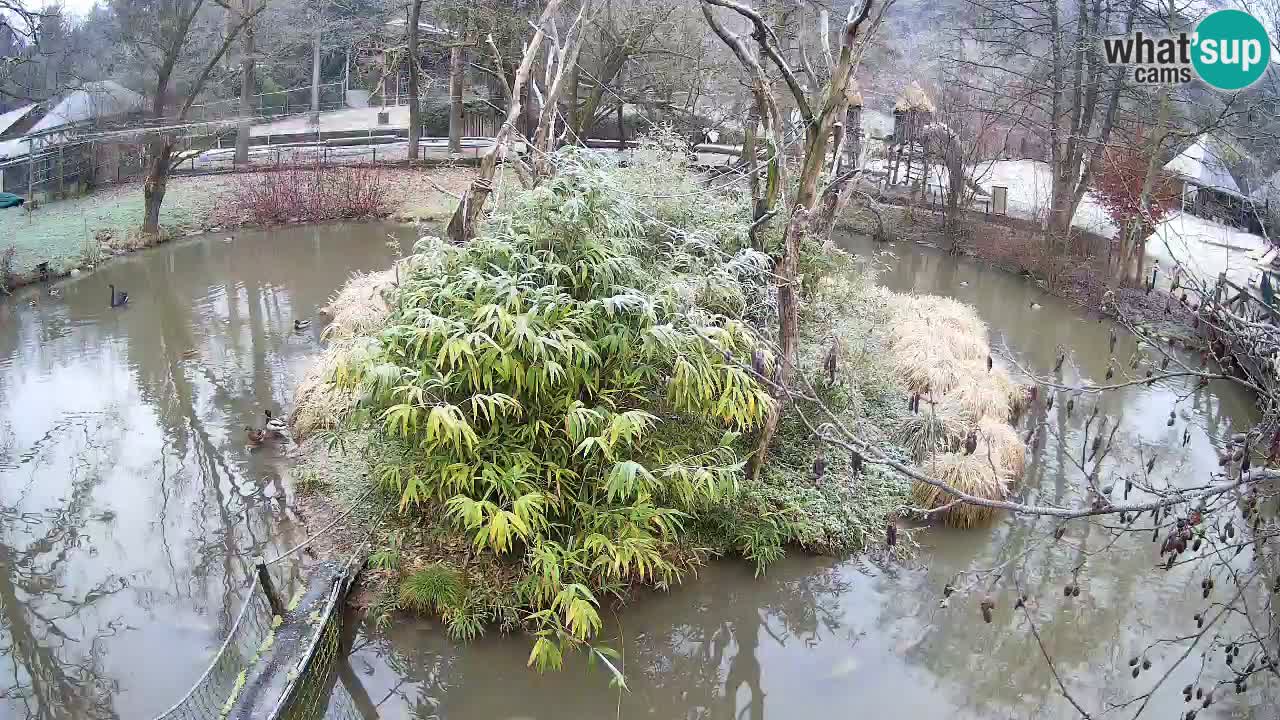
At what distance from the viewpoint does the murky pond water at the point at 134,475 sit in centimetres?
549

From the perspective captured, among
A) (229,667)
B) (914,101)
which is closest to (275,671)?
(229,667)

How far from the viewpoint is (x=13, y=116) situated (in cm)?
1602

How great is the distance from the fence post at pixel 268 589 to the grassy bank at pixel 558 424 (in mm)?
563

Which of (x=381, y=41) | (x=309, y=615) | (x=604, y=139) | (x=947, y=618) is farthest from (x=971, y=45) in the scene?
(x=309, y=615)

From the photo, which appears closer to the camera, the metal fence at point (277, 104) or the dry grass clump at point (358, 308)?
the dry grass clump at point (358, 308)

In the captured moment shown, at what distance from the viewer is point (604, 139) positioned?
22984mm

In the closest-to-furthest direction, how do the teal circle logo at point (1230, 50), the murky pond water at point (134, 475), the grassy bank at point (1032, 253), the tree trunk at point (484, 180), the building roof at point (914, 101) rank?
the murky pond water at point (134, 475), the teal circle logo at point (1230, 50), the tree trunk at point (484, 180), the grassy bank at point (1032, 253), the building roof at point (914, 101)

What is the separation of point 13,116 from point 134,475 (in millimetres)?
11824

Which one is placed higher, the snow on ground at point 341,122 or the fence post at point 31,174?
the snow on ground at point 341,122

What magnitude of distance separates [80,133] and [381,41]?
6205 millimetres

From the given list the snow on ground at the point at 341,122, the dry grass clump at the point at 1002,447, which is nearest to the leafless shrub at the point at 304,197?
the snow on ground at the point at 341,122

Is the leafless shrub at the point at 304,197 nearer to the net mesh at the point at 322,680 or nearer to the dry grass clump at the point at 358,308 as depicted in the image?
the dry grass clump at the point at 358,308

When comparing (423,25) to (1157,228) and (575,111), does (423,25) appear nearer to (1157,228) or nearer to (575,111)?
(575,111)

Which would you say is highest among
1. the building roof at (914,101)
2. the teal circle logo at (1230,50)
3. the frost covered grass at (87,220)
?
the building roof at (914,101)
